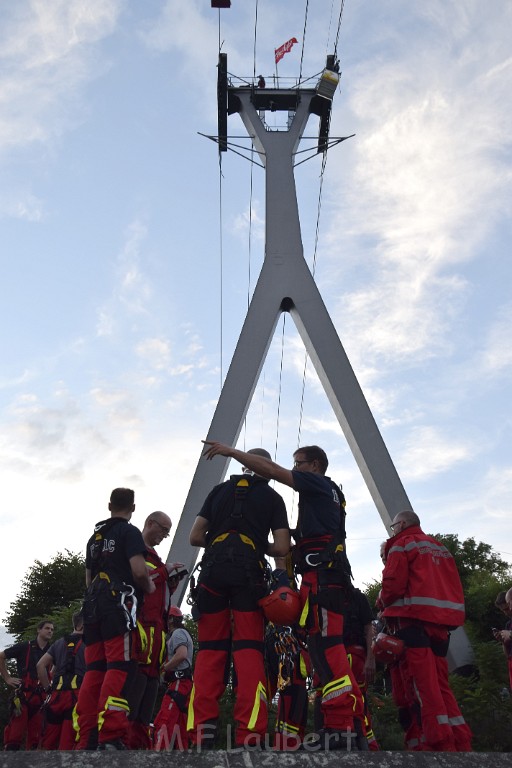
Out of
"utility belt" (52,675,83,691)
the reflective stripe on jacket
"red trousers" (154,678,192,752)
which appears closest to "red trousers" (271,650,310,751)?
the reflective stripe on jacket

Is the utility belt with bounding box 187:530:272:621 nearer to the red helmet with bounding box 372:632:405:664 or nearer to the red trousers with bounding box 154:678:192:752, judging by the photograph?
the red helmet with bounding box 372:632:405:664

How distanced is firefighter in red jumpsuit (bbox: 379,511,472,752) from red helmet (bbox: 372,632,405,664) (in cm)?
5

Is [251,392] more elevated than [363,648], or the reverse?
[251,392]

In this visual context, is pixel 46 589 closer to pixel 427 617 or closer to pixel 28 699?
pixel 28 699

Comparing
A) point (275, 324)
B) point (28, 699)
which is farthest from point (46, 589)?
point (28, 699)

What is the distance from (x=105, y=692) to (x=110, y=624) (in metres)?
0.34

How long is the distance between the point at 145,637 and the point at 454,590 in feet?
6.25

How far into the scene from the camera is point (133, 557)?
445 centimetres

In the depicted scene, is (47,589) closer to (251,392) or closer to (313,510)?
(251,392)

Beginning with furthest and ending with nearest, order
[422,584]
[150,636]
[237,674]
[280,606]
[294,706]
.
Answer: [150,636] → [422,584] → [294,706] → [280,606] → [237,674]

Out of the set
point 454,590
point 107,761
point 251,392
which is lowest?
point 107,761

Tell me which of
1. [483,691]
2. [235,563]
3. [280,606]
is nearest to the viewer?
[280,606]

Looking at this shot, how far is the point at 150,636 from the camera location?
4.95 meters

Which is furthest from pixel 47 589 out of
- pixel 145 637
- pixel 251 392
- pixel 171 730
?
pixel 145 637
